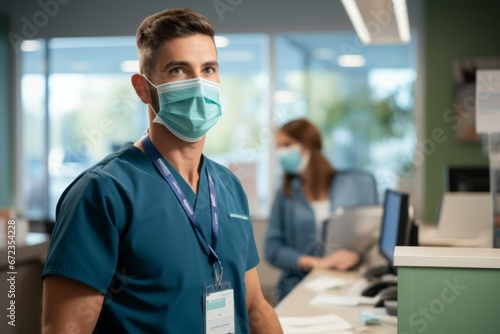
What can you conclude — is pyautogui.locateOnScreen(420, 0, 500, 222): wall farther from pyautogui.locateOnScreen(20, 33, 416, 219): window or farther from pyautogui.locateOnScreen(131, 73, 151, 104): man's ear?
pyautogui.locateOnScreen(131, 73, 151, 104): man's ear

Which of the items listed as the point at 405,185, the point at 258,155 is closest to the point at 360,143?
the point at 405,185

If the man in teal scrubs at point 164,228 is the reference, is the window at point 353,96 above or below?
above

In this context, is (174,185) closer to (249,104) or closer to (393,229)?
(393,229)

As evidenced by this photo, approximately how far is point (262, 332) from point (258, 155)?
4819 millimetres

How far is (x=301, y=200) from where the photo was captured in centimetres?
379

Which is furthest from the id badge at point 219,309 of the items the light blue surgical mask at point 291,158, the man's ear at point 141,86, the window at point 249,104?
the window at point 249,104

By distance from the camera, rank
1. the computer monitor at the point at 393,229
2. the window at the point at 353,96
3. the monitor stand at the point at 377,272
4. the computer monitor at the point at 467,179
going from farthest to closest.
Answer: the window at the point at 353,96, the computer monitor at the point at 467,179, the monitor stand at the point at 377,272, the computer monitor at the point at 393,229

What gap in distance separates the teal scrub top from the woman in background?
2.02 meters

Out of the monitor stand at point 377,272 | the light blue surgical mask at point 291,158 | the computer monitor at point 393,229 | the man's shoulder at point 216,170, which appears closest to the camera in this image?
the man's shoulder at point 216,170

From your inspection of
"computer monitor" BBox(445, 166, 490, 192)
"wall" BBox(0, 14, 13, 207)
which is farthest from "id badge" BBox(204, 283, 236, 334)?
"wall" BBox(0, 14, 13, 207)

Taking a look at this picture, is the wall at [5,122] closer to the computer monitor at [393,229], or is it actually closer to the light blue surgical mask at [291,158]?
the light blue surgical mask at [291,158]

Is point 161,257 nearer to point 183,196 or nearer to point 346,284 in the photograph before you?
point 183,196

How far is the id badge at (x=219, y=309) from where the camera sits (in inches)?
67.0

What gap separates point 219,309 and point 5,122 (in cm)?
599
